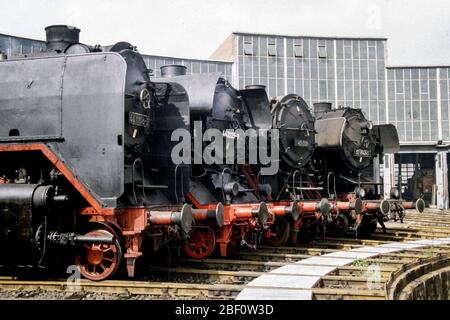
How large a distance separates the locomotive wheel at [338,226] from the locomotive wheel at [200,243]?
15.9ft

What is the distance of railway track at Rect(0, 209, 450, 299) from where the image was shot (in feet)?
21.9

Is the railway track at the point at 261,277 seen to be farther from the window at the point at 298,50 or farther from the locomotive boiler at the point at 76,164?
the window at the point at 298,50

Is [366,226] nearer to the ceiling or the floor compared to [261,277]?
nearer to the ceiling

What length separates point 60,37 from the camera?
8.26 m

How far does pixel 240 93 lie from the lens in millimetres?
11461

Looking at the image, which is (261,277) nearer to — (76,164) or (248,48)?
(76,164)

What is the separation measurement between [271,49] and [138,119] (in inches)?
945

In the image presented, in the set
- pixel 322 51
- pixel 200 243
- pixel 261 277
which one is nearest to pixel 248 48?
pixel 322 51

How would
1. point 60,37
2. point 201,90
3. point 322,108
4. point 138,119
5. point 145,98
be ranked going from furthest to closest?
point 322,108 → point 201,90 → point 60,37 → point 145,98 → point 138,119

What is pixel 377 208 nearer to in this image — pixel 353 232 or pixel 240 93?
pixel 353 232

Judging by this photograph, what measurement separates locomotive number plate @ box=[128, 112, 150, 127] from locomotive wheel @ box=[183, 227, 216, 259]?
2551 mm

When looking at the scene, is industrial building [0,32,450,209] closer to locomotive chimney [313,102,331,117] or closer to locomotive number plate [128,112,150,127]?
locomotive chimney [313,102,331,117]
